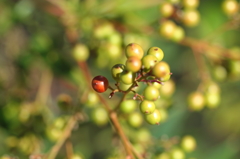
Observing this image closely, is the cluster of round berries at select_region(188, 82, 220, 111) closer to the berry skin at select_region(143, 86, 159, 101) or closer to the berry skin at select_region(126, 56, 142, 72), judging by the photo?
the berry skin at select_region(143, 86, 159, 101)

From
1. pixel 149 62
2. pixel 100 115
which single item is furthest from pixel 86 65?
pixel 149 62

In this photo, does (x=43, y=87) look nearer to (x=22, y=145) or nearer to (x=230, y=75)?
(x=22, y=145)

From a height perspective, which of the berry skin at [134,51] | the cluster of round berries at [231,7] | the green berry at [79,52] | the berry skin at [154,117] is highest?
the green berry at [79,52]

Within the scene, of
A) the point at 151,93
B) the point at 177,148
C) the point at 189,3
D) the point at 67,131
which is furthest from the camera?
the point at 189,3

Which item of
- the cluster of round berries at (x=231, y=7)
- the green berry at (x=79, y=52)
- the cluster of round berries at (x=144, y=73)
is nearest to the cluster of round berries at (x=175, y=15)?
the cluster of round berries at (x=231, y=7)

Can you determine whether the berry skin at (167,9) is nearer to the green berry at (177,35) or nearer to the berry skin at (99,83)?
the green berry at (177,35)

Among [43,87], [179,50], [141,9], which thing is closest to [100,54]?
[43,87]

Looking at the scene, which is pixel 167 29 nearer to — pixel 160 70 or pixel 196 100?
pixel 196 100
